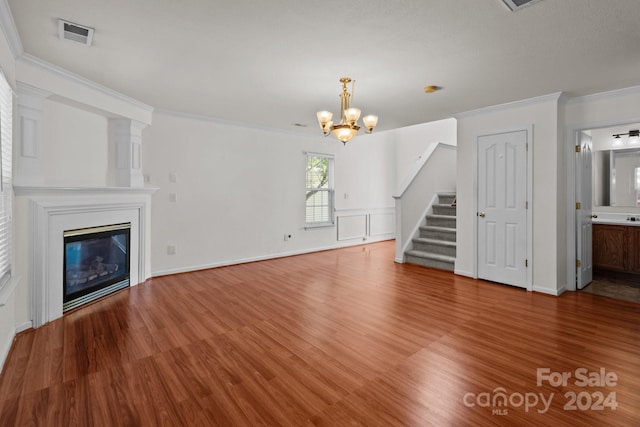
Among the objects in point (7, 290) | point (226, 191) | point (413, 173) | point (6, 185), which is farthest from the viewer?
point (413, 173)

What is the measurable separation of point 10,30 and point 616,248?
24.6 feet

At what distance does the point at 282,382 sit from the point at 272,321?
1.03 metres

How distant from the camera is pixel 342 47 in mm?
2596

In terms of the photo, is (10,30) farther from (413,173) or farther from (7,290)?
(413,173)

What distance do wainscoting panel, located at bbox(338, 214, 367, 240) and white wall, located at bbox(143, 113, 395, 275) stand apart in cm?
25

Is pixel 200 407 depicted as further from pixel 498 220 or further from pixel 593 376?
pixel 498 220

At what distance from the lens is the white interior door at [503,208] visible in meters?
4.12

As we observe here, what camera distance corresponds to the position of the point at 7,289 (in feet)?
7.28

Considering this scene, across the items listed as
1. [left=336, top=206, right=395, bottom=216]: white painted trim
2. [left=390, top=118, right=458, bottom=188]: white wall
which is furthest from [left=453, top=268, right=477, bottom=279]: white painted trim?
[left=390, top=118, right=458, bottom=188]: white wall

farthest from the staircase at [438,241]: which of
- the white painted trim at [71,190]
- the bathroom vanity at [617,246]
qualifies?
the white painted trim at [71,190]

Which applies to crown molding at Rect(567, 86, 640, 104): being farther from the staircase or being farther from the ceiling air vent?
the ceiling air vent

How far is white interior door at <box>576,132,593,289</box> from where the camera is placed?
4.02m

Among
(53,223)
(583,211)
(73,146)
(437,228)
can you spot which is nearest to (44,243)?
(53,223)

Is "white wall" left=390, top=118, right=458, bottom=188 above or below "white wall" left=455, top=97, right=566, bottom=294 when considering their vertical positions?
above
